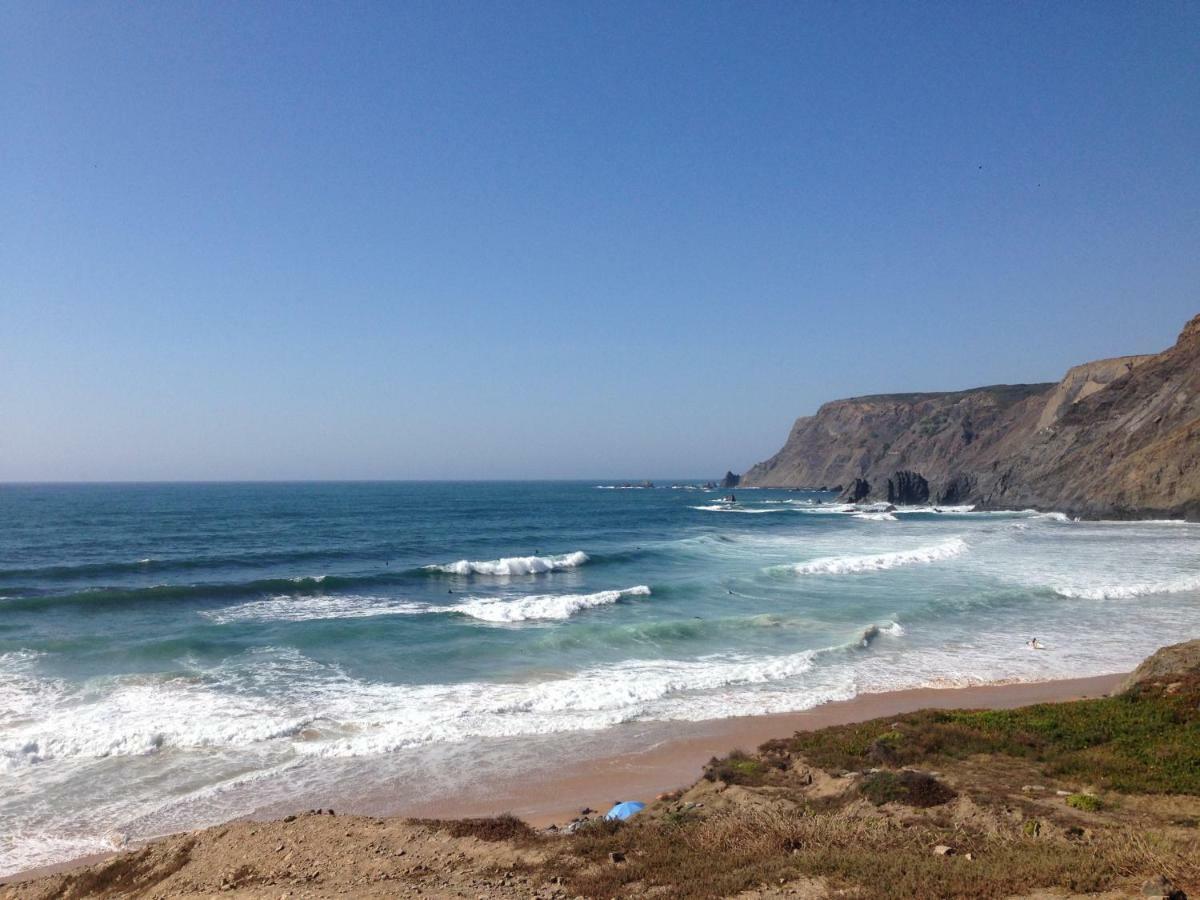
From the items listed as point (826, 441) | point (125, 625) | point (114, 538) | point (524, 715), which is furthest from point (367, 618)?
point (826, 441)

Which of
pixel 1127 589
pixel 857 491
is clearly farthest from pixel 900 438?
pixel 1127 589

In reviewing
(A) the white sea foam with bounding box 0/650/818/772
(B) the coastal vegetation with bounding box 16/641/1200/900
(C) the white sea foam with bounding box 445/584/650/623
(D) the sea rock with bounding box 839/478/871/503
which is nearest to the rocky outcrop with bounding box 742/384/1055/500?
(D) the sea rock with bounding box 839/478/871/503

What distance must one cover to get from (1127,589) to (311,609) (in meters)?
32.9

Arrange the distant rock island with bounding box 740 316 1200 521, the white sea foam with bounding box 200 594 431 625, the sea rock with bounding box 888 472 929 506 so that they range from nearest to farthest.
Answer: the white sea foam with bounding box 200 594 431 625
the distant rock island with bounding box 740 316 1200 521
the sea rock with bounding box 888 472 929 506

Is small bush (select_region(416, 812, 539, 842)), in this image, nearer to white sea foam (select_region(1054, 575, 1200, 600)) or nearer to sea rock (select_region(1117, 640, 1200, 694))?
sea rock (select_region(1117, 640, 1200, 694))

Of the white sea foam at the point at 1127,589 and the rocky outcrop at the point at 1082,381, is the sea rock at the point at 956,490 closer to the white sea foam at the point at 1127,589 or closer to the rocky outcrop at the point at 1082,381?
the rocky outcrop at the point at 1082,381

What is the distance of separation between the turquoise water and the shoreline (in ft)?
1.85

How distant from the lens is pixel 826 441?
15738 cm

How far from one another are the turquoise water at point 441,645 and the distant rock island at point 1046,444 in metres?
13.9

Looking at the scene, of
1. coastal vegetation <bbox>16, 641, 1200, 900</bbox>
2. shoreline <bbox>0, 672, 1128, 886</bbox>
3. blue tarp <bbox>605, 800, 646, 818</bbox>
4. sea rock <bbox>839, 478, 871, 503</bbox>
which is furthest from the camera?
sea rock <bbox>839, 478, 871, 503</bbox>

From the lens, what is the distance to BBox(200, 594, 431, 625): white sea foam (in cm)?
2564

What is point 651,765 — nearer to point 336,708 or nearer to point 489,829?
point 489,829

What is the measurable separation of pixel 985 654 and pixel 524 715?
13640 mm

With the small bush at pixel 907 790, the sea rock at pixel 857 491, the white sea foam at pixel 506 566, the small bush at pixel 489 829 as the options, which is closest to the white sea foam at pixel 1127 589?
the white sea foam at pixel 506 566
